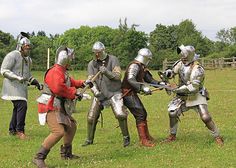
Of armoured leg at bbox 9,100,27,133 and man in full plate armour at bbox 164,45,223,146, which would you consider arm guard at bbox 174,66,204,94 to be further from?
armoured leg at bbox 9,100,27,133

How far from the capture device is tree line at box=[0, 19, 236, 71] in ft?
224

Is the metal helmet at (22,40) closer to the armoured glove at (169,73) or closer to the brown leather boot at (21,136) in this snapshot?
the brown leather boot at (21,136)

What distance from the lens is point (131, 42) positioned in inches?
3073

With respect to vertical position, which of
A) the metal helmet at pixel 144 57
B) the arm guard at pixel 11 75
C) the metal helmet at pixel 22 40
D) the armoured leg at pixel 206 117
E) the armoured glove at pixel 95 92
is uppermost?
the metal helmet at pixel 22 40

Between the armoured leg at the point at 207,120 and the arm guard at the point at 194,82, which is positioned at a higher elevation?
the arm guard at the point at 194,82

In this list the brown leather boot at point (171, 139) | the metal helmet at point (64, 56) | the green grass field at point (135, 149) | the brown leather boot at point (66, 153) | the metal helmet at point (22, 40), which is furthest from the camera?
the metal helmet at point (22, 40)

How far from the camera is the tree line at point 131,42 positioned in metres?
68.2

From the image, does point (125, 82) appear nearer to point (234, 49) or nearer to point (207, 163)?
point (207, 163)

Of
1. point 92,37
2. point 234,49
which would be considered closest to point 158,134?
point 234,49

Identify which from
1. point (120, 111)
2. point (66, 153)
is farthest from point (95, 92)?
point (66, 153)

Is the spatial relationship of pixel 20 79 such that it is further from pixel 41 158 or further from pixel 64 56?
pixel 41 158

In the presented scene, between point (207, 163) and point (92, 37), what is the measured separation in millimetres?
110583

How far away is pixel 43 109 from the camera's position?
8.48 metres

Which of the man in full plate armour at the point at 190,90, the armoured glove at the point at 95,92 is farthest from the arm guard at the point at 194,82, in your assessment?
the armoured glove at the point at 95,92
